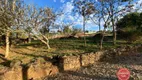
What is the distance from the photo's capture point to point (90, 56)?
19.1 m

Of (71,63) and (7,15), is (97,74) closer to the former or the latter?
(71,63)

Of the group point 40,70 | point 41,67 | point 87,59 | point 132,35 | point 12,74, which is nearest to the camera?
point 12,74

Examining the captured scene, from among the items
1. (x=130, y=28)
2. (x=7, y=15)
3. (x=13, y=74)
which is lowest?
(x=13, y=74)

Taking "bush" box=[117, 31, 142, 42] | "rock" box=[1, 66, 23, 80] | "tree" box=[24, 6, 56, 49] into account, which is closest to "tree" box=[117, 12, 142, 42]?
"bush" box=[117, 31, 142, 42]

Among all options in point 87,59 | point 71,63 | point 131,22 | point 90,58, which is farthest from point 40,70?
point 131,22

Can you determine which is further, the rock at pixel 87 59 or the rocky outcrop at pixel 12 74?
the rock at pixel 87 59

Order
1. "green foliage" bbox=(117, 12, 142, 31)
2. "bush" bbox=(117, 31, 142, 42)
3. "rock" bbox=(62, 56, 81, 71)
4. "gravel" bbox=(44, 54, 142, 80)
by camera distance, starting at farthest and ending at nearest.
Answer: "green foliage" bbox=(117, 12, 142, 31) < "bush" bbox=(117, 31, 142, 42) < "rock" bbox=(62, 56, 81, 71) < "gravel" bbox=(44, 54, 142, 80)

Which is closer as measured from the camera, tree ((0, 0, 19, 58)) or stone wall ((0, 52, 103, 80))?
stone wall ((0, 52, 103, 80))

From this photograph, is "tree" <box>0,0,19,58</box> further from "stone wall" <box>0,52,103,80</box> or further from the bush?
the bush

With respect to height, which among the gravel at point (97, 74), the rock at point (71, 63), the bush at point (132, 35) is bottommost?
the gravel at point (97, 74)

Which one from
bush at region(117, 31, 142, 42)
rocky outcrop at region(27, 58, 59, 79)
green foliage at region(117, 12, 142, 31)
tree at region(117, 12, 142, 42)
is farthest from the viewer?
green foliage at region(117, 12, 142, 31)


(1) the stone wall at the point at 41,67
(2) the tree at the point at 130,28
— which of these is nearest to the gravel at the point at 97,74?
(1) the stone wall at the point at 41,67

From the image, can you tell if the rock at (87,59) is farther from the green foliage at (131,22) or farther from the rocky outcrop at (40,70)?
the green foliage at (131,22)

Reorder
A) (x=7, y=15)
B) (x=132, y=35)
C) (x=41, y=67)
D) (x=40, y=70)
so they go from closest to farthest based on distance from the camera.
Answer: (x=40, y=70) < (x=41, y=67) < (x=7, y=15) < (x=132, y=35)
